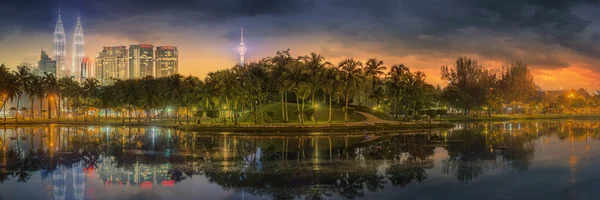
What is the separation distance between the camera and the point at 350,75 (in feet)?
251

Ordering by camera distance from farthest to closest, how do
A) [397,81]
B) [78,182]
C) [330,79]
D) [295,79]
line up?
[397,81] → [295,79] → [330,79] → [78,182]

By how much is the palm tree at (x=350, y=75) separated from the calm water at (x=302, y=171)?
2831 cm

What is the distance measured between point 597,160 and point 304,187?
2546cm

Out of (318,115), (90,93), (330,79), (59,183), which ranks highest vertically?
(330,79)

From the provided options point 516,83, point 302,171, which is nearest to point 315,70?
point 302,171

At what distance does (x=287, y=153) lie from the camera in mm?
41031

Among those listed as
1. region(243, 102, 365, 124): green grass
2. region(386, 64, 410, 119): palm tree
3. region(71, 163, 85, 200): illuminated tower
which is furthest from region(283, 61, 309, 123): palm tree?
region(71, 163, 85, 200): illuminated tower

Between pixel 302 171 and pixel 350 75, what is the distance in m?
47.2

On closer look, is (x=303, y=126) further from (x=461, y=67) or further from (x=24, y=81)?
(x=461, y=67)

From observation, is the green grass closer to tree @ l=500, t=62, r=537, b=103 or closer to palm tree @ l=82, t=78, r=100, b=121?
palm tree @ l=82, t=78, r=100, b=121

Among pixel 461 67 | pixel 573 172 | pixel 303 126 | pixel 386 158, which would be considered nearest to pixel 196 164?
pixel 386 158

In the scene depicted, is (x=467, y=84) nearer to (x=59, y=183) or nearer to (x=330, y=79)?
(x=330, y=79)

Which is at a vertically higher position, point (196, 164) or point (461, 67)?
point (461, 67)

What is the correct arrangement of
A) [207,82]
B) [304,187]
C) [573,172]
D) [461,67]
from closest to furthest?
1. [304,187]
2. [573,172]
3. [207,82]
4. [461,67]
